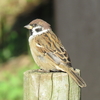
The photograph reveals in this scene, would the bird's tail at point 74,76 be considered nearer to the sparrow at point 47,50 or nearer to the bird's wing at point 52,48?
the sparrow at point 47,50

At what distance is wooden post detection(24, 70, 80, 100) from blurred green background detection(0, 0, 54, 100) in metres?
3.94

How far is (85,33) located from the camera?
7.04m

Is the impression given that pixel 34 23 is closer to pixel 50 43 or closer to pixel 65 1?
pixel 50 43

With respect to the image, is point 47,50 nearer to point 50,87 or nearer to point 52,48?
point 52,48

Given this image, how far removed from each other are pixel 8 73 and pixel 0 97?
1.44m

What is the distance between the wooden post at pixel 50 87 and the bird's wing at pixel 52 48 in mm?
685

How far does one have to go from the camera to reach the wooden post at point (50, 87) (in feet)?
11.4

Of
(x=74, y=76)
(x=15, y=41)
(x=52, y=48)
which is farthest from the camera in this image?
(x=15, y=41)

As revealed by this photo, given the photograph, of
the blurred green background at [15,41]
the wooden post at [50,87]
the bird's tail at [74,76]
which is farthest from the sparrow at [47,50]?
the blurred green background at [15,41]

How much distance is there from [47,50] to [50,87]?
102 cm

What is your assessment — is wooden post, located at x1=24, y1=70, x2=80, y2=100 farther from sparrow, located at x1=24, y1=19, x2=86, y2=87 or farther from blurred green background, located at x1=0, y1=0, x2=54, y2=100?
blurred green background, located at x1=0, y1=0, x2=54, y2=100

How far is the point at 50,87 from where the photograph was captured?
347 cm

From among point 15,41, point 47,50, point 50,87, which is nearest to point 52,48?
point 47,50

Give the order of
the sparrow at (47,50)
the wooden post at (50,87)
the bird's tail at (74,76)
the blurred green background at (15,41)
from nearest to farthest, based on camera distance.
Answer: the wooden post at (50,87), the bird's tail at (74,76), the sparrow at (47,50), the blurred green background at (15,41)
